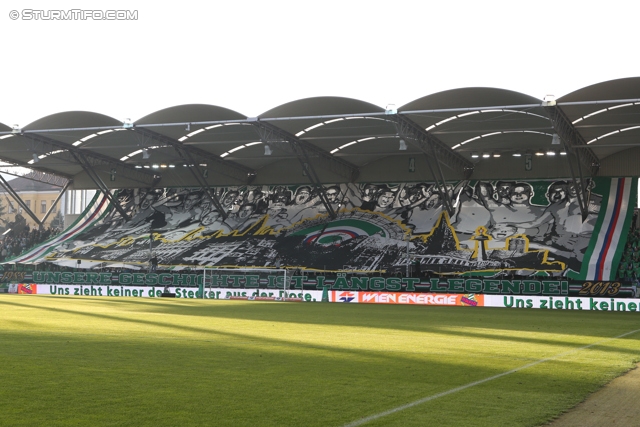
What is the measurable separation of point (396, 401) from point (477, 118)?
129 ft

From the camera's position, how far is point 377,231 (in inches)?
2197

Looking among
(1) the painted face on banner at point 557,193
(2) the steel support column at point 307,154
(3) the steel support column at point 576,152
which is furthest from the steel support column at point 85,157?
(3) the steel support column at point 576,152

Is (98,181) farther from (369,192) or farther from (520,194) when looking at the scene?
(520,194)

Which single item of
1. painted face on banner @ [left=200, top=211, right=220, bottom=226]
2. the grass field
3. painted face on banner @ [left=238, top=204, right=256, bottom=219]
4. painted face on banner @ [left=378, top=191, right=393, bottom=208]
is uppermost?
painted face on banner @ [left=378, top=191, right=393, bottom=208]

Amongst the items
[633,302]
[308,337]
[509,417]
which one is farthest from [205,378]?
[633,302]

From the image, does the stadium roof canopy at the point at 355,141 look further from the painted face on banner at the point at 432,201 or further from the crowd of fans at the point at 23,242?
the crowd of fans at the point at 23,242

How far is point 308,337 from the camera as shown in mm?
18250

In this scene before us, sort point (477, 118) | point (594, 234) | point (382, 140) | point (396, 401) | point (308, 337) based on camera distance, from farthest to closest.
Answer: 1. point (382, 140)
2. point (594, 234)
3. point (477, 118)
4. point (308, 337)
5. point (396, 401)

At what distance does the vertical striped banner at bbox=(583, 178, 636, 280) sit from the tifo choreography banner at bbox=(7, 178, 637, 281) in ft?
0.23

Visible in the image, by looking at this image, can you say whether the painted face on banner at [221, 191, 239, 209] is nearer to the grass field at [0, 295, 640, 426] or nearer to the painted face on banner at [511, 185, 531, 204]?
the painted face on banner at [511, 185, 531, 204]

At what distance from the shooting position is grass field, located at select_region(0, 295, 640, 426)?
808 cm

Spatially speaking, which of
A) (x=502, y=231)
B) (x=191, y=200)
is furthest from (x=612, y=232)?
(x=191, y=200)

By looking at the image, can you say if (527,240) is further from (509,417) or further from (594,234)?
(509,417)

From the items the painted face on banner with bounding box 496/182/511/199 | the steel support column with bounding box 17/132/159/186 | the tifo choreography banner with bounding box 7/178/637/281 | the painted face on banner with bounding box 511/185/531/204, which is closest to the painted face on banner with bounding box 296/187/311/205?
the tifo choreography banner with bounding box 7/178/637/281
